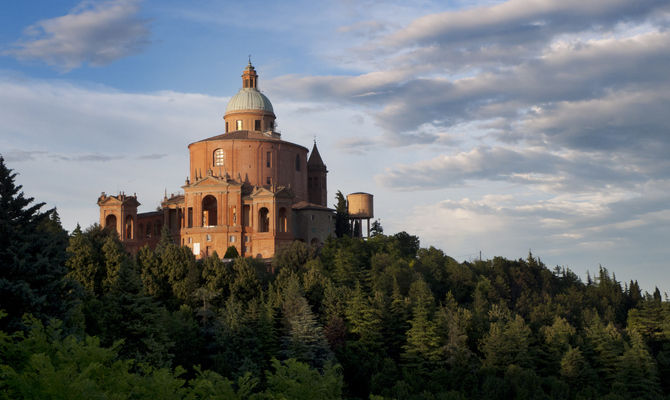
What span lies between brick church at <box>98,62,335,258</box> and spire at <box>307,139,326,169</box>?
6.28ft

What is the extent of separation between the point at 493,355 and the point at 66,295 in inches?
1252

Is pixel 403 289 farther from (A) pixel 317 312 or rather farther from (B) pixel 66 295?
(B) pixel 66 295

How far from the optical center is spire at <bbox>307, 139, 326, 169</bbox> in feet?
294

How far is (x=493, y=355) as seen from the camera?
57.2 metres

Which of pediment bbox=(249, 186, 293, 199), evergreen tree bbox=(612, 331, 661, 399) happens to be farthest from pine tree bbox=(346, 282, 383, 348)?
pediment bbox=(249, 186, 293, 199)

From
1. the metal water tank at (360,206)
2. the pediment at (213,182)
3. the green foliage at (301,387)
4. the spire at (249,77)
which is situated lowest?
the green foliage at (301,387)

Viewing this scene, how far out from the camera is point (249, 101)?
85.1 meters

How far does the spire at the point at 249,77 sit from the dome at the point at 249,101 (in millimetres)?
862

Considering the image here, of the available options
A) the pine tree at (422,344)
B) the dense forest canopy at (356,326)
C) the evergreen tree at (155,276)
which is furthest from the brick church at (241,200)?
the pine tree at (422,344)

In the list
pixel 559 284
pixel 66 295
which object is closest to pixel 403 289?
pixel 559 284

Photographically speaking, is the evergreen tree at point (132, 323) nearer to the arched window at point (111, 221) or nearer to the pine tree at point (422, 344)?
the pine tree at point (422, 344)

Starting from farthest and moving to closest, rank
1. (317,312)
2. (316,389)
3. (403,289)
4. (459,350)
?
(403,289) → (317,312) → (459,350) → (316,389)

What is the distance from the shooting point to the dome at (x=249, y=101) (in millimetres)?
84875

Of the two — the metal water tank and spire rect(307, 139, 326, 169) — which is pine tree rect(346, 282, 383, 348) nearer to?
the metal water tank
